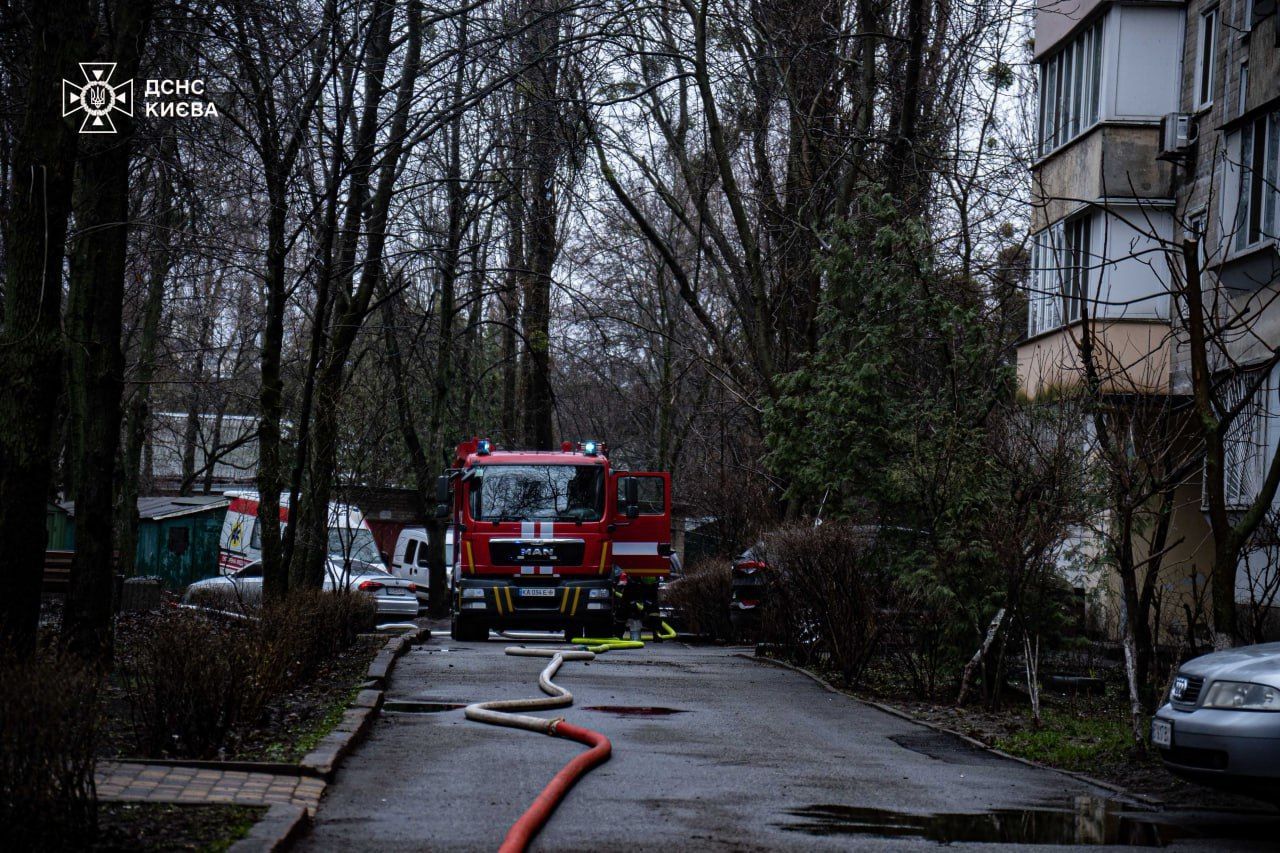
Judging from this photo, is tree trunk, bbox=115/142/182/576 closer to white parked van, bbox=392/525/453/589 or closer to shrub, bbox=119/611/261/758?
white parked van, bbox=392/525/453/589

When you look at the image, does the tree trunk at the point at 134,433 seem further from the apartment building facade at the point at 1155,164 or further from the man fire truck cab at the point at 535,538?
the apartment building facade at the point at 1155,164

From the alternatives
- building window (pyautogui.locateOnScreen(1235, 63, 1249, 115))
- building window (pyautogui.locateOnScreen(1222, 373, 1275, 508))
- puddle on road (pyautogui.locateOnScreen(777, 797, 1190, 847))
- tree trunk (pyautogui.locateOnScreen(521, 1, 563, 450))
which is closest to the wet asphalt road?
puddle on road (pyautogui.locateOnScreen(777, 797, 1190, 847))

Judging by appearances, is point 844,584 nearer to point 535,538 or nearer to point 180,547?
point 535,538

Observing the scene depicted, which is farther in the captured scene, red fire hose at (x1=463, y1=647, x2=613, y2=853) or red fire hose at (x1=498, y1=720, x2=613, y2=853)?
red fire hose at (x1=463, y1=647, x2=613, y2=853)

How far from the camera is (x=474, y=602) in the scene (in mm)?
23453

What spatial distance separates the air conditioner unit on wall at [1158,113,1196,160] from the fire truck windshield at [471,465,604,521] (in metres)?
9.95

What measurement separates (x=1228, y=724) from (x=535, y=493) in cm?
1628

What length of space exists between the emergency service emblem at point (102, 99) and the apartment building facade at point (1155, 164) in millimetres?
11144

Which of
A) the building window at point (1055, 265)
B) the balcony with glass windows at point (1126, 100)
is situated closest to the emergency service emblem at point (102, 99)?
the balcony with glass windows at point (1126, 100)

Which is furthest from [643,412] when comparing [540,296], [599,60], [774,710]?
[774,710]

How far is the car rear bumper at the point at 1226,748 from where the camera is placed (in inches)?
313

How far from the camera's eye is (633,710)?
42.7 ft

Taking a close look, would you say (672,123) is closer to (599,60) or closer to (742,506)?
(742,506)

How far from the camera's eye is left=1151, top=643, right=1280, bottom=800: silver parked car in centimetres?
799
